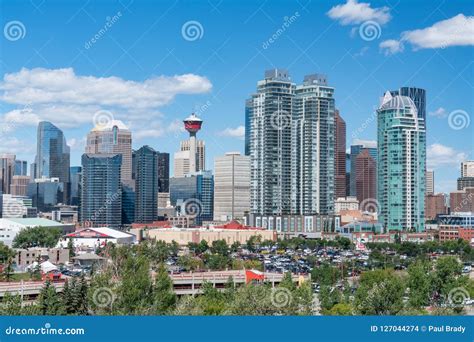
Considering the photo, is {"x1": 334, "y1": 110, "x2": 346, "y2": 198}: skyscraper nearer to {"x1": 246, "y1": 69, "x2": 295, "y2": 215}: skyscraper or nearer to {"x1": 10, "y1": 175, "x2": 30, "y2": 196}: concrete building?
{"x1": 246, "y1": 69, "x2": 295, "y2": 215}: skyscraper

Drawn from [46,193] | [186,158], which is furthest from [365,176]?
[46,193]

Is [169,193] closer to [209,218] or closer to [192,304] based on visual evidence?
[209,218]

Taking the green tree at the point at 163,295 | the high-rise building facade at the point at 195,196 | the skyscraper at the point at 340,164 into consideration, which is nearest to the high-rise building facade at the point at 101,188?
the high-rise building facade at the point at 195,196

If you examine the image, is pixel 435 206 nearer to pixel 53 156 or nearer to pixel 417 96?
pixel 417 96

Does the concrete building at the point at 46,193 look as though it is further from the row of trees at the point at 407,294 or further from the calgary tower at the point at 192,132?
the row of trees at the point at 407,294

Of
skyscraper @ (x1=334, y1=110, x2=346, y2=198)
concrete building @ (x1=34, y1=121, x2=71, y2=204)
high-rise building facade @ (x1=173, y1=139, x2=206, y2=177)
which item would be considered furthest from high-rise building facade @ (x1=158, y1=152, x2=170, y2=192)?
skyscraper @ (x1=334, y1=110, x2=346, y2=198)
